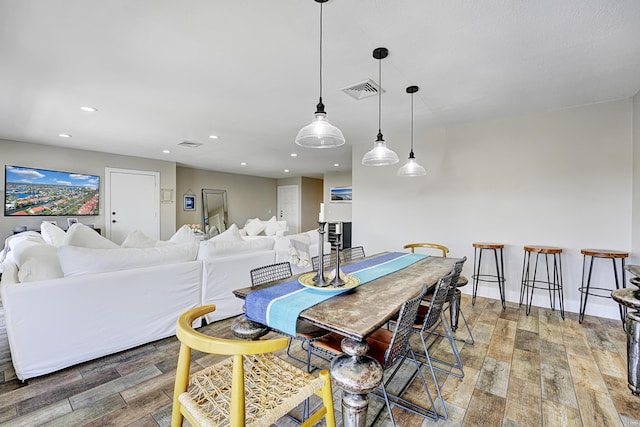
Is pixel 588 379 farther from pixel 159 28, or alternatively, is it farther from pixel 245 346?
pixel 159 28

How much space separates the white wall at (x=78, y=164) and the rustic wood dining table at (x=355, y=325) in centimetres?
567

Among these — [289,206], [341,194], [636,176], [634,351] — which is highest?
[341,194]

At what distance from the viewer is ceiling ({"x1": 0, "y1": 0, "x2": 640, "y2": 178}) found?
1.75m

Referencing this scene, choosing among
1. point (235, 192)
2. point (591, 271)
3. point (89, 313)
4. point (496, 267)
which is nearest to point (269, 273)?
point (89, 313)

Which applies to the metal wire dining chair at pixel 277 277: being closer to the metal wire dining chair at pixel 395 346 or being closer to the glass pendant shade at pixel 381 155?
the metal wire dining chair at pixel 395 346

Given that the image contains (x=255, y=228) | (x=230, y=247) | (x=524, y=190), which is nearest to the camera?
(x=230, y=247)

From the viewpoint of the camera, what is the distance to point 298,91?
2.90 m

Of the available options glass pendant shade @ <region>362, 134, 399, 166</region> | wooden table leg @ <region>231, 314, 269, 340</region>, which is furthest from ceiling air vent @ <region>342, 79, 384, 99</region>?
wooden table leg @ <region>231, 314, 269, 340</region>

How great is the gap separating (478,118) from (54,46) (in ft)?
14.3

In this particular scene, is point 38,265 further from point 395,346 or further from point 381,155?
point 381,155

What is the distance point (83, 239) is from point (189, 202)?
5.82m

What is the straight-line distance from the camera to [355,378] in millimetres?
1175

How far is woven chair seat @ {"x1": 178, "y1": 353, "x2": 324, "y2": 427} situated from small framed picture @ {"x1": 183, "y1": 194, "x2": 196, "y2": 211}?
730 cm

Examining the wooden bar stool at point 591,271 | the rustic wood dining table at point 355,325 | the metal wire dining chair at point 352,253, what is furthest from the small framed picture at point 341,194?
the rustic wood dining table at point 355,325
